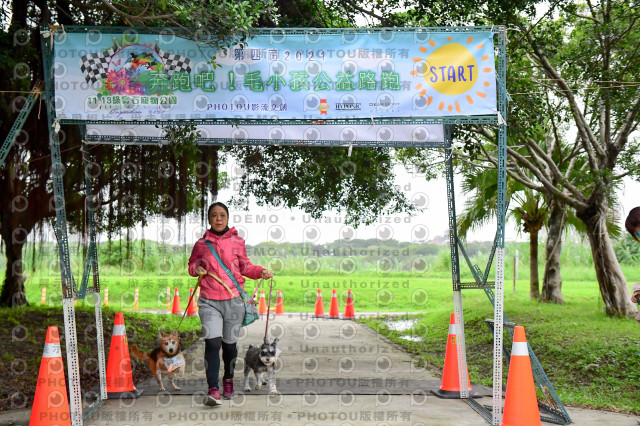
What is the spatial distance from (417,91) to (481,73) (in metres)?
0.58

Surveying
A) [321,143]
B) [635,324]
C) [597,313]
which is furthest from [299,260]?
[321,143]

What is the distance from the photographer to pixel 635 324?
11438 mm

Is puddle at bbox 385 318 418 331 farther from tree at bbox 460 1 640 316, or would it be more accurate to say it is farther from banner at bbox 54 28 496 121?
banner at bbox 54 28 496 121

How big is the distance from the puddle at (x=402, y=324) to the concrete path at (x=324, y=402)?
5738 mm

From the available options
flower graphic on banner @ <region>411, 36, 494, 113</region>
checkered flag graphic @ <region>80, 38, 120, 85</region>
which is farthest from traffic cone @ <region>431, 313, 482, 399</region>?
checkered flag graphic @ <region>80, 38, 120, 85</region>

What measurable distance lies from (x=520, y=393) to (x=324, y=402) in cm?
199

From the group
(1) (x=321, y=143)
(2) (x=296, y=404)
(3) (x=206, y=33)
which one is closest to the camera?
(3) (x=206, y=33)

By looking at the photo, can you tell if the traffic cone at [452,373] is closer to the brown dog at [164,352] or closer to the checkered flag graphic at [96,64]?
the brown dog at [164,352]

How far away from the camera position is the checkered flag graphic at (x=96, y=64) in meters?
5.59

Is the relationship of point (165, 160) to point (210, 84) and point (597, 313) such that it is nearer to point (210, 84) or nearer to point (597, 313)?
point (210, 84)

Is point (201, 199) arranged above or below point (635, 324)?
above

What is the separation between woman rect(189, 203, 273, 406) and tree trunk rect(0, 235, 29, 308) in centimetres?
862

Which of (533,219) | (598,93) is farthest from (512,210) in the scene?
(598,93)

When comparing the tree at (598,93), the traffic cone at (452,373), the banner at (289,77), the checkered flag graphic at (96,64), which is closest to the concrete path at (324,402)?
the traffic cone at (452,373)
